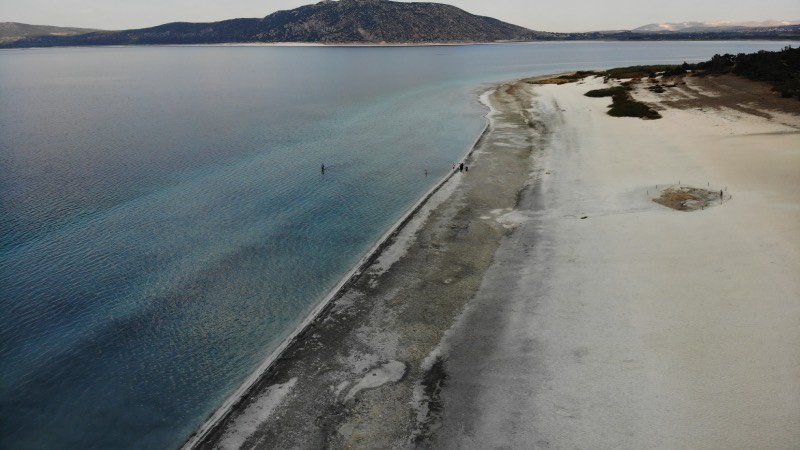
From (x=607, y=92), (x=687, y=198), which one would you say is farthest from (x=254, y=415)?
(x=607, y=92)

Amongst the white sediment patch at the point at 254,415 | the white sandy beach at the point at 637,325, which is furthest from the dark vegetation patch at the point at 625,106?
the white sediment patch at the point at 254,415

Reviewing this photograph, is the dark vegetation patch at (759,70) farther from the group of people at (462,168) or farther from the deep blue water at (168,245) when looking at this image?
the group of people at (462,168)

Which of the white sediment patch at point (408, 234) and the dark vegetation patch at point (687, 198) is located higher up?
the dark vegetation patch at point (687, 198)

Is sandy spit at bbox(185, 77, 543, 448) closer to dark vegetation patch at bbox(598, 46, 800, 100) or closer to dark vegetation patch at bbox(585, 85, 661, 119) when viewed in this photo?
dark vegetation patch at bbox(585, 85, 661, 119)

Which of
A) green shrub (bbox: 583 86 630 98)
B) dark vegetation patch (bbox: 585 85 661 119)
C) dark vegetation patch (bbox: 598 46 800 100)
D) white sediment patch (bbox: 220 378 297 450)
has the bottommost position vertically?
white sediment patch (bbox: 220 378 297 450)

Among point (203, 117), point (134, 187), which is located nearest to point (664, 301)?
point (134, 187)

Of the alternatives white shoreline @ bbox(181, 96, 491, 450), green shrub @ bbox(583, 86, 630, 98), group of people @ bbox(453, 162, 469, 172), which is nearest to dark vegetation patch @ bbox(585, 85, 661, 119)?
green shrub @ bbox(583, 86, 630, 98)
